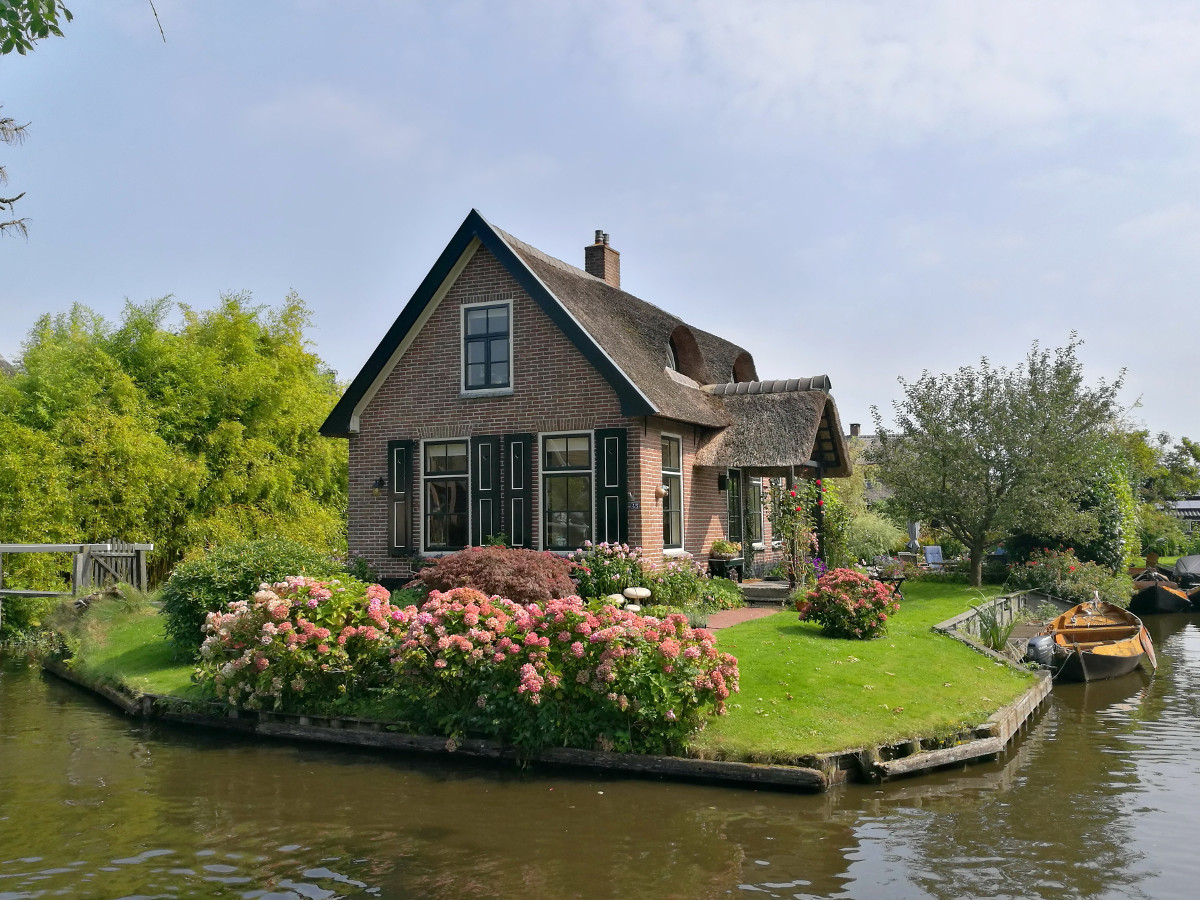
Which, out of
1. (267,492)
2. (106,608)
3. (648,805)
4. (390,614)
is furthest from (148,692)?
(267,492)

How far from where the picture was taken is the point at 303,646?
36.0ft

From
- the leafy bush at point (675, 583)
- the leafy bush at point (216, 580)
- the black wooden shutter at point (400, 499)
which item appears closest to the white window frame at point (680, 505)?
the leafy bush at point (675, 583)

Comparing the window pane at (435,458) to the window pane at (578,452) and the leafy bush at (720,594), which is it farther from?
the leafy bush at (720,594)

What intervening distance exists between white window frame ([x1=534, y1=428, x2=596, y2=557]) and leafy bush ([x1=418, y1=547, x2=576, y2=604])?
2532mm

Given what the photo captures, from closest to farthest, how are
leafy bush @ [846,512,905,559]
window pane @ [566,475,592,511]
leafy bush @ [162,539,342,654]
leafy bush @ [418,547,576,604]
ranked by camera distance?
leafy bush @ [418,547,576,604]
leafy bush @ [162,539,342,654]
window pane @ [566,475,592,511]
leafy bush @ [846,512,905,559]

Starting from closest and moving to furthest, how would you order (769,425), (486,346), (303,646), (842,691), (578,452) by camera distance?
1. (842,691)
2. (303,646)
3. (578,452)
4. (486,346)
5. (769,425)

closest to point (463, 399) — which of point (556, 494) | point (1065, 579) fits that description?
point (556, 494)

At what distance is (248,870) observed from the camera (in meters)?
6.91

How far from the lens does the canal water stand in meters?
6.61

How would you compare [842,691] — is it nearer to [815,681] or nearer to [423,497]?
[815,681]

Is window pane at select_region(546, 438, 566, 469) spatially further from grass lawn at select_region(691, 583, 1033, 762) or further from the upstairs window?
grass lawn at select_region(691, 583, 1033, 762)

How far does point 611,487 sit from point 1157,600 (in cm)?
1815

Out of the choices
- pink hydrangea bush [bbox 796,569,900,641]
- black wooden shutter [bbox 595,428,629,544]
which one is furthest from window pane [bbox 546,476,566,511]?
pink hydrangea bush [bbox 796,569,900,641]

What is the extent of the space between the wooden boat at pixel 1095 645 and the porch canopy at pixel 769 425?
5145mm
